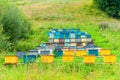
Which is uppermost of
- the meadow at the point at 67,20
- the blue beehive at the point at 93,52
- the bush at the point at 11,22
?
the bush at the point at 11,22

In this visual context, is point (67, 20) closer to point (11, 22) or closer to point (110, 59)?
point (11, 22)

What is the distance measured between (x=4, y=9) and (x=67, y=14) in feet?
89.4

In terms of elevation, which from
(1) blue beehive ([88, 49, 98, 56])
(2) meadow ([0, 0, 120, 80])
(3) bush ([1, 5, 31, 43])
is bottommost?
(2) meadow ([0, 0, 120, 80])

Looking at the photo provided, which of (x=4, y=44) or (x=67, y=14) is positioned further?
(x=67, y=14)

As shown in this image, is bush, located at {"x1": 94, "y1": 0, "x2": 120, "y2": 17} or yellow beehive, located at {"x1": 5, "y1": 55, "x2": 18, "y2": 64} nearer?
yellow beehive, located at {"x1": 5, "y1": 55, "x2": 18, "y2": 64}

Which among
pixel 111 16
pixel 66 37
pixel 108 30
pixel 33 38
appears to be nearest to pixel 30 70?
pixel 66 37

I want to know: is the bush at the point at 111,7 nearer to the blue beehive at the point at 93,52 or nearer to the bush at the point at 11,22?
the bush at the point at 11,22

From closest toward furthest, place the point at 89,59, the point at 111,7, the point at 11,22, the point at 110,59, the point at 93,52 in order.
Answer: the point at 89,59 < the point at 110,59 < the point at 93,52 < the point at 11,22 < the point at 111,7

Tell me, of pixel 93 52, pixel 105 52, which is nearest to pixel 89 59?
pixel 105 52

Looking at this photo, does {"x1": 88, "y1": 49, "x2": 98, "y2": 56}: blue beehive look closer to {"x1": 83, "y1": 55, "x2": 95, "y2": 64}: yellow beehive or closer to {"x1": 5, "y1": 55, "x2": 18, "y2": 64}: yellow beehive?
{"x1": 83, "y1": 55, "x2": 95, "y2": 64}: yellow beehive

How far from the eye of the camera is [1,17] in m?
24.9

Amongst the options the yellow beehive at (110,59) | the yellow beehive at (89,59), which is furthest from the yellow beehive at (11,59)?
the yellow beehive at (110,59)

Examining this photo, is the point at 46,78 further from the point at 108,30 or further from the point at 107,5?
the point at 107,5

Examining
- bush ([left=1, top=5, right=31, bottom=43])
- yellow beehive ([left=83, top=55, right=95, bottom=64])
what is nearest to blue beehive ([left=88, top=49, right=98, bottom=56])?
yellow beehive ([left=83, top=55, right=95, bottom=64])
